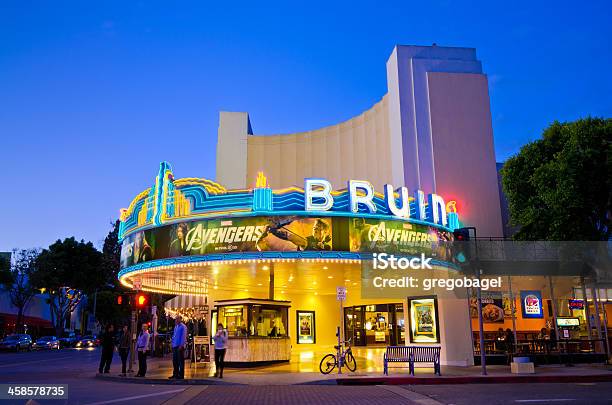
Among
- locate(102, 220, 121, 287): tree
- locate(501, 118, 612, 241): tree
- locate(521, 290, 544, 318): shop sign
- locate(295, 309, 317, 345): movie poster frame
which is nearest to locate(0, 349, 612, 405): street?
locate(501, 118, 612, 241): tree

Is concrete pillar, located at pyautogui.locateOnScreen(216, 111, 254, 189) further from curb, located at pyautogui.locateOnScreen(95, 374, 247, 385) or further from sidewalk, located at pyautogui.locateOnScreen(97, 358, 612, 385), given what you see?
curb, located at pyautogui.locateOnScreen(95, 374, 247, 385)

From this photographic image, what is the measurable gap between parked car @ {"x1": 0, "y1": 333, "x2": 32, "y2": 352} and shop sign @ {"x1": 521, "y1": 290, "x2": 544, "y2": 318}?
1634 inches

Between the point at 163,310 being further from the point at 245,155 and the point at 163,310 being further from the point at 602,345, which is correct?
the point at 602,345

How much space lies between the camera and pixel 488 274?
88.4 feet

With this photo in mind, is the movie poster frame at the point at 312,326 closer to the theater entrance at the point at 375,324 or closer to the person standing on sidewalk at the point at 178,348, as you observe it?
the theater entrance at the point at 375,324

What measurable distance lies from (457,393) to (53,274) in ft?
182

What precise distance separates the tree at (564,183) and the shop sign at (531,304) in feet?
9.28

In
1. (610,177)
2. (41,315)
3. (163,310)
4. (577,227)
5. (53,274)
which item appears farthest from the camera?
(41,315)

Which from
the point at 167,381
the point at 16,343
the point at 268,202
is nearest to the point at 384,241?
the point at 268,202

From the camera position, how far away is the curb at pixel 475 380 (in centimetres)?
1759

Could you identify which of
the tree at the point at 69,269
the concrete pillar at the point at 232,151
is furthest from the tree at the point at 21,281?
the concrete pillar at the point at 232,151

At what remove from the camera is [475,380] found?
18.0 m

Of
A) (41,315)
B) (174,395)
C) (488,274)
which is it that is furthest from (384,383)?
(41,315)

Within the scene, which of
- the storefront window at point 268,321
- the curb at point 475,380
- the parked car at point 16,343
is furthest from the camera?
the parked car at point 16,343
